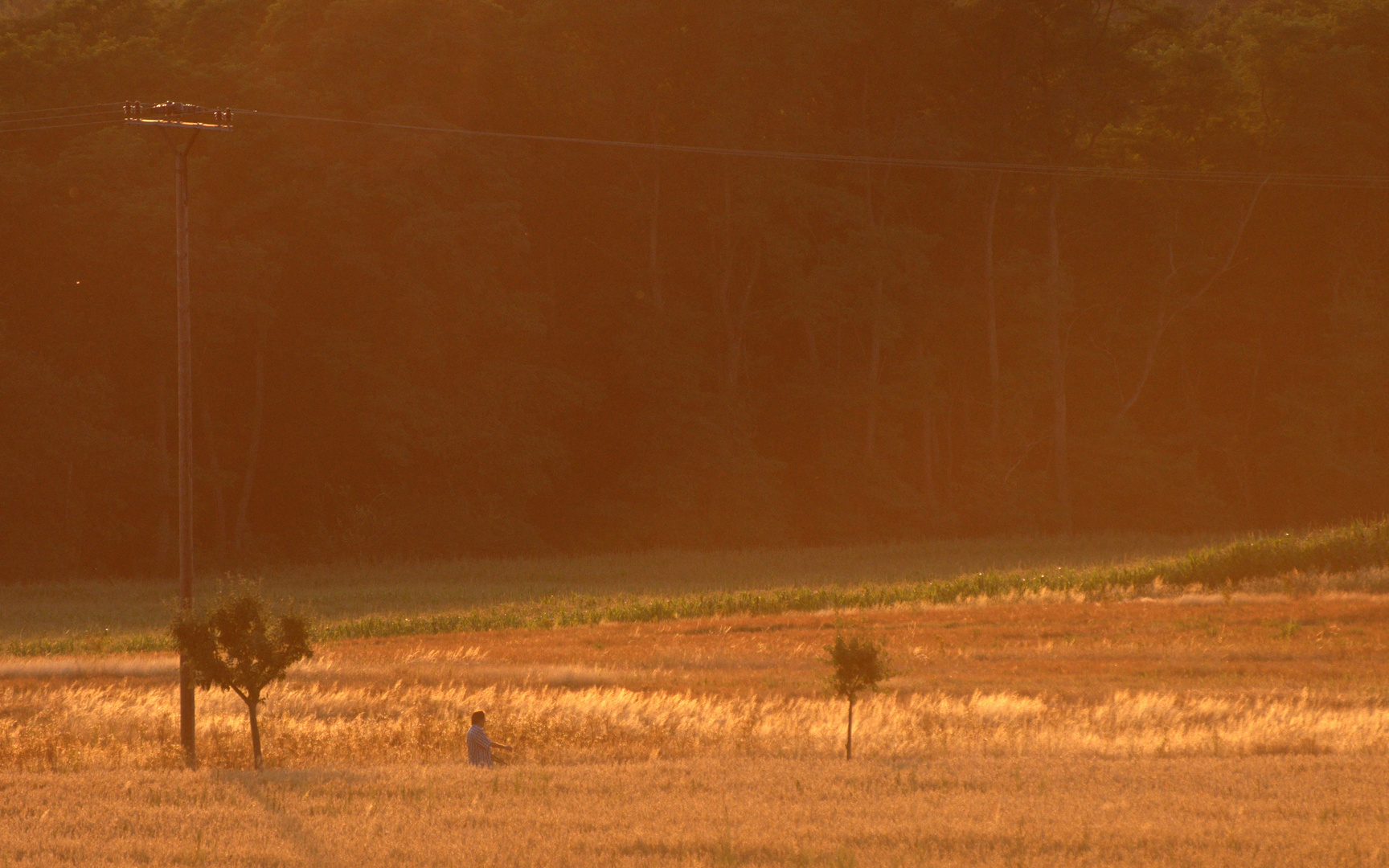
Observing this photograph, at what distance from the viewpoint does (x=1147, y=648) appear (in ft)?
92.2

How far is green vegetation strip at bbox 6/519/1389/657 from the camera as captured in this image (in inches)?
1401

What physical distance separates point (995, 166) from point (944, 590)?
30.5m

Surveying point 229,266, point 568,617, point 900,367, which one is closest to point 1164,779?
point 568,617

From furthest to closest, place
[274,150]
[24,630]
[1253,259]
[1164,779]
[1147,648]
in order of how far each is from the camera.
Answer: [1253,259], [274,150], [24,630], [1147,648], [1164,779]

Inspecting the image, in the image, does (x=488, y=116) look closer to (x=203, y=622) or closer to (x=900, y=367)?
(x=900, y=367)

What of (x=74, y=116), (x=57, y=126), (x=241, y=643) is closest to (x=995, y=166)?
(x=74, y=116)

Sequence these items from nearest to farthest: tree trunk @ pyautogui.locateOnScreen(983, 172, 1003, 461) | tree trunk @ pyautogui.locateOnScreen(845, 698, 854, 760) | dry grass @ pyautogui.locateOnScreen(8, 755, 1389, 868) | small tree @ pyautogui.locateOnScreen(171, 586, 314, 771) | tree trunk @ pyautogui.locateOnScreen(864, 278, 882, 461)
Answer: dry grass @ pyautogui.locateOnScreen(8, 755, 1389, 868)
tree trunk @ pyautogui.locateOnScreen(845, 698, 854, 760)
small tree @ pyautogui.locateOnScreen(171, 586, 314, 771)
tree trunk @ pyautogui.locateOnScreen(864, 278, 882, 461)
tree trunk @ pyautogui.locateOnScreen(983, 172, 1003, 461)

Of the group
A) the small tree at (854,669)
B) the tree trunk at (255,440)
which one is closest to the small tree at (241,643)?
the small tree at (854,669)

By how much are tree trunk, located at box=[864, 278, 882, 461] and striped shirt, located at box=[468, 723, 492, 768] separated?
4877cm

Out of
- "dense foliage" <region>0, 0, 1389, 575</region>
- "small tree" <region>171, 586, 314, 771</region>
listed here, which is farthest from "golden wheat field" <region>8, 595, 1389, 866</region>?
"dense foliage" <region>0, 0, 1389, 575</region>

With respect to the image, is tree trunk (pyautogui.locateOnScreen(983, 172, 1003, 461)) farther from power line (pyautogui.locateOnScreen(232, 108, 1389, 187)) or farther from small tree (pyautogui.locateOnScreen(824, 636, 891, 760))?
small tree (pyautogui.locateOnScreen(824, 636, 891, 760))

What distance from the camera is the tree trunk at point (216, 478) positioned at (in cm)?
5150

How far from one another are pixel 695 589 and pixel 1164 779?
29009mm

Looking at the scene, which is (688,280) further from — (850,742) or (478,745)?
(478,745)
